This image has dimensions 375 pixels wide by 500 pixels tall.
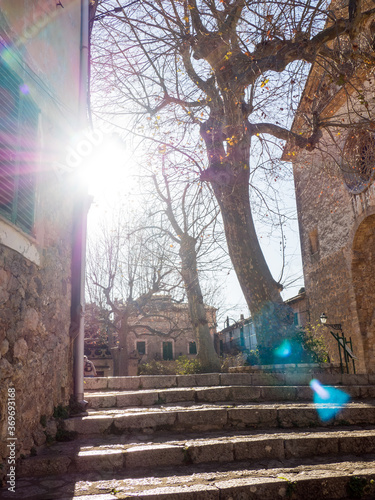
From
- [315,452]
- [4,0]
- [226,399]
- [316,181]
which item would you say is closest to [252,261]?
[226,399]

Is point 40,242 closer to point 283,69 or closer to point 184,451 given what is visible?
point 184,451

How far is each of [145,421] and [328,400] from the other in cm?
220

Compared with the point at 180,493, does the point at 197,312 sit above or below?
above

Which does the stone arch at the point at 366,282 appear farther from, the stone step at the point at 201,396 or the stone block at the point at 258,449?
the stone block at the point at 258,449

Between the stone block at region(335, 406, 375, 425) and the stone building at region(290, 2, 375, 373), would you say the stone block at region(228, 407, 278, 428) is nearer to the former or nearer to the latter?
the stone block at region(335, 406, 375, 425)

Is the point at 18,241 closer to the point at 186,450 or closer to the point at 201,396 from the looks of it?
the point at 186,450

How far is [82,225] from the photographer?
5352 millimetres

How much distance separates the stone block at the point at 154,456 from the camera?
3355mm

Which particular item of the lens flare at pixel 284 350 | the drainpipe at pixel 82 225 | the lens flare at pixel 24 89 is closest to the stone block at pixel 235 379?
the lens flare at pixel 284 350

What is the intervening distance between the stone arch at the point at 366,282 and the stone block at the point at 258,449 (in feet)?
29.4

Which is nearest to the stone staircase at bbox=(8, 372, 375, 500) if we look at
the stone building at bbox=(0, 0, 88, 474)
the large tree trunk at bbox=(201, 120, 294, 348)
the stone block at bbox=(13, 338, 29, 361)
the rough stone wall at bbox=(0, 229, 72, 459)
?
the rough stone wall at bbox=(0, 229, 72, 459)

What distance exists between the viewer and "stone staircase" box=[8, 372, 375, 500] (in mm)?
2893

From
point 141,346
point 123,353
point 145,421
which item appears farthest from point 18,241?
point 141,346

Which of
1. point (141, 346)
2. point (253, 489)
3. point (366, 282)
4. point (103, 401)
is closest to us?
point (253, 489)
